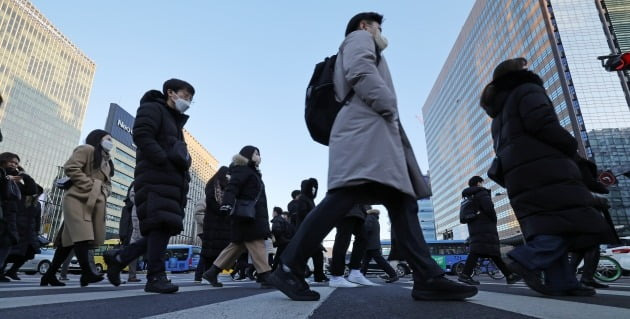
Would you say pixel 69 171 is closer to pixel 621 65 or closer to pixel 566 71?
pixel 621 65

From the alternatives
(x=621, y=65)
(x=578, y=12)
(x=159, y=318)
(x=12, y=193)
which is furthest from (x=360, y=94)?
(x=578, y=12)

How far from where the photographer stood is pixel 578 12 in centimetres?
5822

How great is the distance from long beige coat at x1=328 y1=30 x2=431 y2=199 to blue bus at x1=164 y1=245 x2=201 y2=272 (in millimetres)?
26941

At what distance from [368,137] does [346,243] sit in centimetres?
262

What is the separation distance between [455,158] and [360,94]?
3902 inches

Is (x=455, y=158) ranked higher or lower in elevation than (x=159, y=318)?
higher

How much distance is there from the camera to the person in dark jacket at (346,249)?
4.24 meters

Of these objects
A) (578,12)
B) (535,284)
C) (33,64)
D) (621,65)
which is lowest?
(535,284)

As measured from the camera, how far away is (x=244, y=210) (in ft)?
14.2

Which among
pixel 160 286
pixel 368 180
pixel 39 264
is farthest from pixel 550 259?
pixel 39 264

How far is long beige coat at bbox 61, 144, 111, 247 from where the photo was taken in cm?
371

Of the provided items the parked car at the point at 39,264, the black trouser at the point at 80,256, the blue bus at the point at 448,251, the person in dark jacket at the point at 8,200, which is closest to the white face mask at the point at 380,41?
the black trouser at the point at 80,256

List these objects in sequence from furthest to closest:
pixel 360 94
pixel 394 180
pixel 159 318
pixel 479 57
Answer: pixel 479 57 → pixel 360 94 → pixel 394 180 → pixel 159 318

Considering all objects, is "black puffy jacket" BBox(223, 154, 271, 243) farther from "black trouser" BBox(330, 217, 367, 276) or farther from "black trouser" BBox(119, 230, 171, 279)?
"black trouser" BBox(119, 230, 171, 279)
